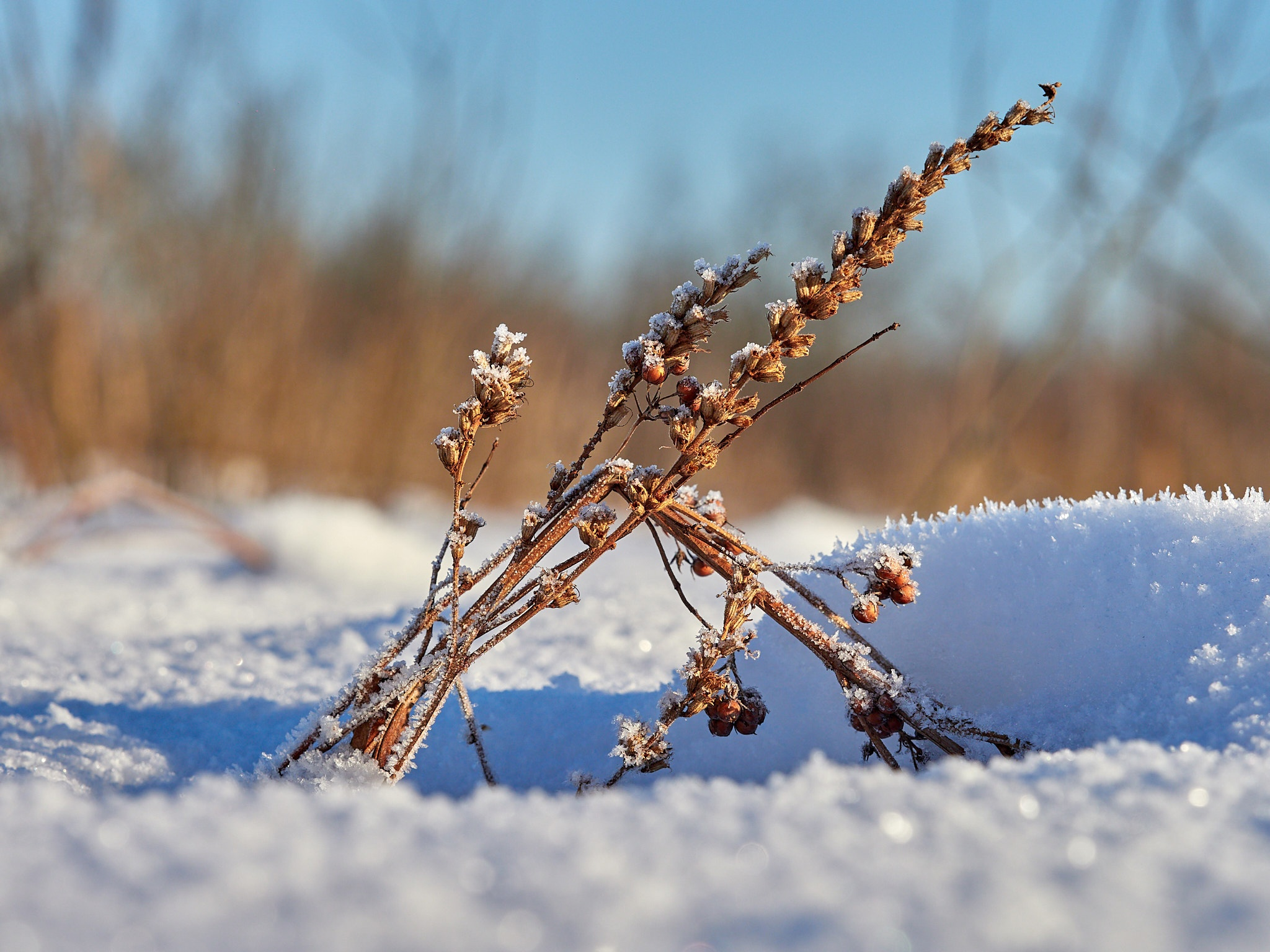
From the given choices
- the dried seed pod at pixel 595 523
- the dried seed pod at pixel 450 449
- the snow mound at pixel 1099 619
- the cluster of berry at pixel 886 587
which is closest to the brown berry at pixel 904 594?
the cluster of berry at pixel 886 587

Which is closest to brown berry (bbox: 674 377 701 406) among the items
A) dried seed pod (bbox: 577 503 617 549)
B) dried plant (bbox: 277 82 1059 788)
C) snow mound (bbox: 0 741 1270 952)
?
dried plant (bbox: 277 82 1059 788)

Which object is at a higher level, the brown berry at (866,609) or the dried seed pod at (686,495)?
the dried seed pod at (686,495)

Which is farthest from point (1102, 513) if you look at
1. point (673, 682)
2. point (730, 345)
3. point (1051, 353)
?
point (730, 345)

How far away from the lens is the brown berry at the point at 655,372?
717 millimetres

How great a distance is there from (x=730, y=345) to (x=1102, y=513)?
907 centimetres

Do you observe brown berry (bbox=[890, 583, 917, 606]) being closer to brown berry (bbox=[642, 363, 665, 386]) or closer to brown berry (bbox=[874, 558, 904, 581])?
brown berry (bbox=[874, 558, 904, 581])

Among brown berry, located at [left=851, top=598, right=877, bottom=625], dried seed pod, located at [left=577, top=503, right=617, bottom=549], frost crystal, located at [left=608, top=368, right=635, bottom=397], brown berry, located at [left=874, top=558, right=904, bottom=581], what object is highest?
frost crystal, located at [left=608, top=368, right=635, bottom=397]

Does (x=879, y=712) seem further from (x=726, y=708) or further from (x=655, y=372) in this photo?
(x=655, y=372)

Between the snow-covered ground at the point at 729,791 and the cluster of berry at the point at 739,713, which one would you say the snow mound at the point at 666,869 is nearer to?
the snow-covered ground at the point at 729,791

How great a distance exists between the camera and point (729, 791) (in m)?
0.47

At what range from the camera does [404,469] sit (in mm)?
4867

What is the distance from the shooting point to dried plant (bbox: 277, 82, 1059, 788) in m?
0.69

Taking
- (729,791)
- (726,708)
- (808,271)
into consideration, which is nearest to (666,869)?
(729,791)

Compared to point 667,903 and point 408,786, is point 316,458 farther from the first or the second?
point 667,903
